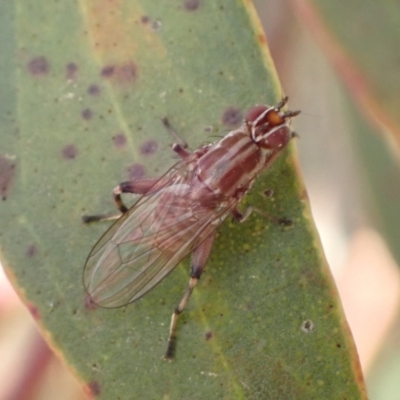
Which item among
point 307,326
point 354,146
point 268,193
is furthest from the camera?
point 354,146

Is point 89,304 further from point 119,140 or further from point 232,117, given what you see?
point 232,117

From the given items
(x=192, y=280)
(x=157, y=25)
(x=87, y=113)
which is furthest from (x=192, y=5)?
(x=192, y=280)

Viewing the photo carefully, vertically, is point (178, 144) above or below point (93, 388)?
above

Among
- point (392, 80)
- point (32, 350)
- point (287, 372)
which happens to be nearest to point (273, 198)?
point (287, 372)

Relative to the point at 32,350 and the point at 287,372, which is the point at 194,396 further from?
the point at 32,350

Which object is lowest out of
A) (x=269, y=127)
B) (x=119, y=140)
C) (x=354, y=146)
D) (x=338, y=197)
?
(x=338, y=197)
